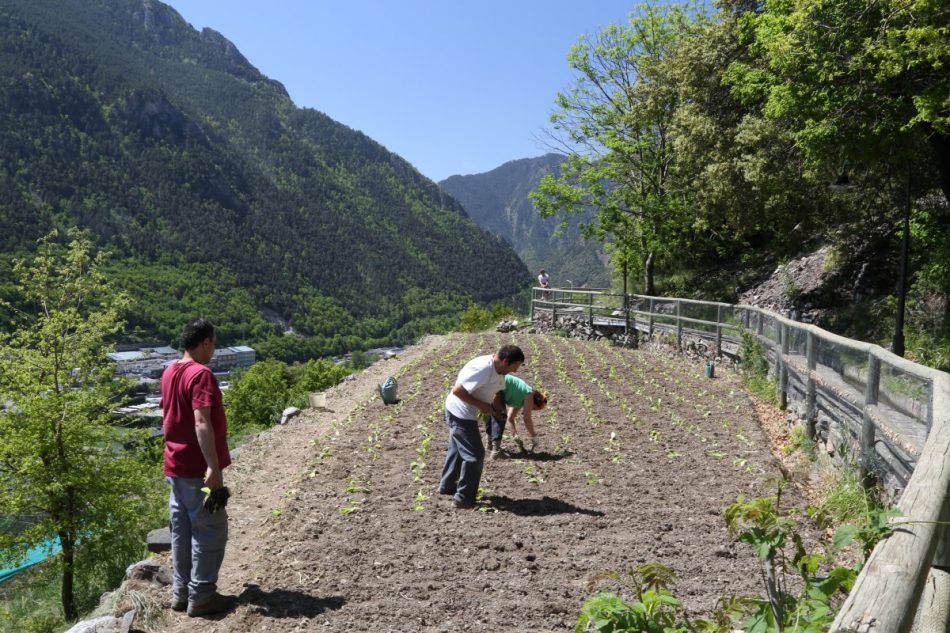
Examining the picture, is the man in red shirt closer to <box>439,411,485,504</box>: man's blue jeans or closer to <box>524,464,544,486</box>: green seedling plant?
<box>439,411,485,504</box>: man's blue jeans

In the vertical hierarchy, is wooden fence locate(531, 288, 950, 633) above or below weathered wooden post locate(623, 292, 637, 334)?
above

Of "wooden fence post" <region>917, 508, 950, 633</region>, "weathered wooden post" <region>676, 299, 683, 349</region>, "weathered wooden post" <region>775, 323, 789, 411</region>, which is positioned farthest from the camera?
"weathered wooden post" <region>676, 299, 683, 349</region>

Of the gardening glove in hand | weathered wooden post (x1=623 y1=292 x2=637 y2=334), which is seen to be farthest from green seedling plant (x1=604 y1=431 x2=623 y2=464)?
weathered wooden post (x1=623 y1=292 x2=637 y2=334)

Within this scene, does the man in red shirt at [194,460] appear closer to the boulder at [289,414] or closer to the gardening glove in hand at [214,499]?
the gardening glove in hand at [214,499]

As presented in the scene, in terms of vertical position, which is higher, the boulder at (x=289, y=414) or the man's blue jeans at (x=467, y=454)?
the man's blue jeans at (x=467, y=454)

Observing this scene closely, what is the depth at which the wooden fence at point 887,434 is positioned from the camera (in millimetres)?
1690

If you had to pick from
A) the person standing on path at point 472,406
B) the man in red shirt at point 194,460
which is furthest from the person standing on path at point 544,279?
the man in red shirt at point 194,460

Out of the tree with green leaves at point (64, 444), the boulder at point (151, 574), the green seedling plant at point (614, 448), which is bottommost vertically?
the tree with green leaves at point (64, 444)

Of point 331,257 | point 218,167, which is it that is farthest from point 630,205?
point 218,167

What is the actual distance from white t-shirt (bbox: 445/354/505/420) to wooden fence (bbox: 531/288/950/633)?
3.04m

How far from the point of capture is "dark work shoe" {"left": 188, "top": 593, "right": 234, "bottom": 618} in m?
4.55

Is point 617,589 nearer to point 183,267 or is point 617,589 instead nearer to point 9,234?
point 9,234

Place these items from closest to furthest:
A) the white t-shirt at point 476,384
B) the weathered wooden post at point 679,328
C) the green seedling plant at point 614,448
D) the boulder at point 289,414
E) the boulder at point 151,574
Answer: the boulder at point 151,574 < the white t-shirt at point 476,384 < the green seedling plant at point 614,448 < the boulder at point 289,414 < the weathered wooden post at point 679,328

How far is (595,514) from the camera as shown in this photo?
609cm
